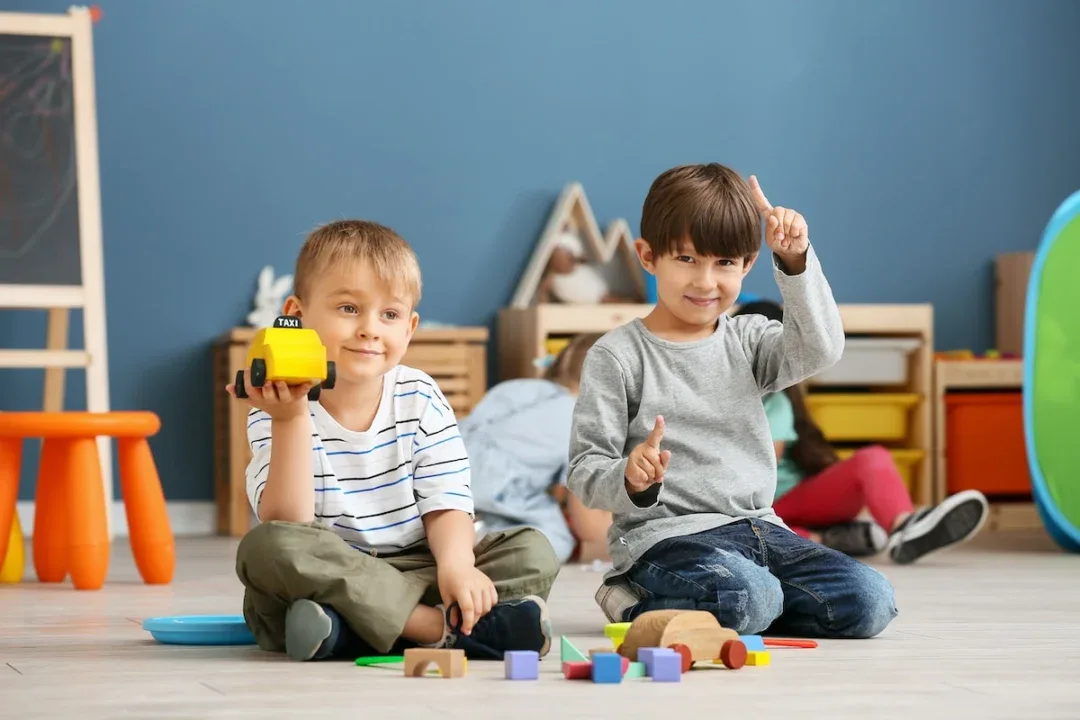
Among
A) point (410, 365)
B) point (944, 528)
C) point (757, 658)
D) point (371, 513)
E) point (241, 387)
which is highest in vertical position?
point (241, 387)

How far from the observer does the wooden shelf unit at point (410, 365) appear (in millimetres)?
3400

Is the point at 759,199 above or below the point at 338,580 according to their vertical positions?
above

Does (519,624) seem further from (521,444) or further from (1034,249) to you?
(1034,249)

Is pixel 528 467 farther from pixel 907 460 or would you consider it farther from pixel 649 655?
pixel 649 655

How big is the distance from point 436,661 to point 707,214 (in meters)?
0.62

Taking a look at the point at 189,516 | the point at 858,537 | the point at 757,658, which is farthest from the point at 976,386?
the point at 757,658

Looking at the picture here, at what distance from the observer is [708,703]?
3.84ft

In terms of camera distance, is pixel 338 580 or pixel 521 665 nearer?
pixel 521 665

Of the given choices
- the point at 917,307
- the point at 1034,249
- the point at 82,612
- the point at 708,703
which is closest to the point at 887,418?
the point at 917,307

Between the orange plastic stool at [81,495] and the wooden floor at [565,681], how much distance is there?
0.93 feet

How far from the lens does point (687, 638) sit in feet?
4.50

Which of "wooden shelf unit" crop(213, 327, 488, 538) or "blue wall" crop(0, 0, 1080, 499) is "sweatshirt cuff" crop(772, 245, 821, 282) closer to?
"wooden shelf unit" crop(213, 327, 488, 538)

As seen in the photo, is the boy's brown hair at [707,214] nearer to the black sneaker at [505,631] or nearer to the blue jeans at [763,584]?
the blue jeans at [763,584]

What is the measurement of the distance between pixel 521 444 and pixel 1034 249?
Result: 1.96m
